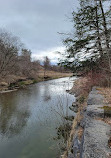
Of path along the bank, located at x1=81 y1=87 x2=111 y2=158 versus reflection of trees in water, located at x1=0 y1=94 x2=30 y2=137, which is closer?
path along the bank, located at x1=81 y1=87 x2=111 y2=158

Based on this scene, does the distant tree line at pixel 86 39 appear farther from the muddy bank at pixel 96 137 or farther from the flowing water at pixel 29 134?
the muddy bank at pixel 96 137

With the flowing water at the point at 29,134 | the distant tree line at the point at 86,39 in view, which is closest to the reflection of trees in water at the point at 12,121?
the flowing water at the point at 29,134

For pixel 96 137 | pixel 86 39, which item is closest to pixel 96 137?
pixel 96 137

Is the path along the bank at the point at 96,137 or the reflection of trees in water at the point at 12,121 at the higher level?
the path along the bank at the point at 96,137

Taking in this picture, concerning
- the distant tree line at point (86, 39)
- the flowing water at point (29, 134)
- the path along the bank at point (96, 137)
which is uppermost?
the distant tree line at point (86, 39)

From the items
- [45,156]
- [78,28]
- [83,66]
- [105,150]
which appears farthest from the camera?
[83,66]

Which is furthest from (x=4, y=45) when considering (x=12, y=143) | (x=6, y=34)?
(x=12, y=143)

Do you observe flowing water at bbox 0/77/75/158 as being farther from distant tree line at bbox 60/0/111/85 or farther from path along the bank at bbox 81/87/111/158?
distant tree line at bbox 60/0/111/85

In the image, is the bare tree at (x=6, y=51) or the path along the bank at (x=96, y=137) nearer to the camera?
the path along the bank at (x=96, y=137)

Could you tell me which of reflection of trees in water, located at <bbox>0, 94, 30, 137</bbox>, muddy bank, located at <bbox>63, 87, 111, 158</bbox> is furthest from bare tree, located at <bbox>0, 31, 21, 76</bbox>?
muddy bank, located at <bbox>63, 87, 111, 158</bbox>

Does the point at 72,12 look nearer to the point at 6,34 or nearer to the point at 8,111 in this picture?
the point at 8,111

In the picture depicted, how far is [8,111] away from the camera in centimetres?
655

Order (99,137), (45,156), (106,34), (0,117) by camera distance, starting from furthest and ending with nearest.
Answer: (0,117)
(106,34)
(45,156)
(99,137)

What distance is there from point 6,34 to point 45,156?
57.6 ft
